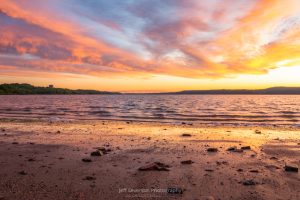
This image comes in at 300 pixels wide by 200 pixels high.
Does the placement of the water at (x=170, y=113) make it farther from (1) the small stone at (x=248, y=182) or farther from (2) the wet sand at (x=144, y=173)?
(1) the small stone at (x=248, y=182)

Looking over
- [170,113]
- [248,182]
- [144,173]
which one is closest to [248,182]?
[248,182]

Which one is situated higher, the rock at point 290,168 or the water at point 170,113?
the rock at point 290,168

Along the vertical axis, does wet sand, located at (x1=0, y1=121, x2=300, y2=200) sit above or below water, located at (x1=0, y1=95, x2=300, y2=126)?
above

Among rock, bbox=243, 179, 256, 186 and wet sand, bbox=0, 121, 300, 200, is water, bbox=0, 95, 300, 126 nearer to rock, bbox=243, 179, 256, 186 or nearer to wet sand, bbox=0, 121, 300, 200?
wet sand, bbox=0, 121, 300, 200

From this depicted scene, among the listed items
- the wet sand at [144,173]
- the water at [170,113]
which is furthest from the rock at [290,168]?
the water at [170,113]

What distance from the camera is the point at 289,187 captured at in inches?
292

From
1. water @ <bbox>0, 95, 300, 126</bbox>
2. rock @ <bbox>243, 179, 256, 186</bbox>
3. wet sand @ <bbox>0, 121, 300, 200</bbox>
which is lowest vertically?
water @ <bbox>0, 95, 300, 126</bbox>

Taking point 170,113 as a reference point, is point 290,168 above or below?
above

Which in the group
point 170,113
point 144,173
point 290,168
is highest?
point 290,168

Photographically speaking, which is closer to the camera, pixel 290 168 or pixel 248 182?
pixel 248 182

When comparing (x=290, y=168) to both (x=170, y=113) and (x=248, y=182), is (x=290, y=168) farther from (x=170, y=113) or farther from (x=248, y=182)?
(x=170, y=113)

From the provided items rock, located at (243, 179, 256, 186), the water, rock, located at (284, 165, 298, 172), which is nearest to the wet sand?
rock, located at (243, 179, 256, 186)

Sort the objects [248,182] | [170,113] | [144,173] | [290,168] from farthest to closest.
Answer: [170,113] < [290,168] < [144,173] < [248,182]

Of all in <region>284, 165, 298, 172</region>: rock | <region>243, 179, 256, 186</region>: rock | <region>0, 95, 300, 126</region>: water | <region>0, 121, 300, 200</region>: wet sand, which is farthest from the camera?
<region>0, 95, 300, 126</region>: water
